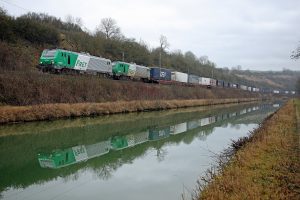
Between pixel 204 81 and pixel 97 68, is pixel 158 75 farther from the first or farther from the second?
pixel 204 81

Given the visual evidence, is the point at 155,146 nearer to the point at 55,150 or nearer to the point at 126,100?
the point at 55,150

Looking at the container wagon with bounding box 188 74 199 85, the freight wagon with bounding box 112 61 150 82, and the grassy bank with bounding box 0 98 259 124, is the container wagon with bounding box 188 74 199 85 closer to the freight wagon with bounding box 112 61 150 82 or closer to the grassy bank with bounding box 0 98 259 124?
the freight wagon with bounding box 112 61 150 82

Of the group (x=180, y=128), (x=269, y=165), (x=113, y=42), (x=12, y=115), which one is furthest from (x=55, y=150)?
(x=113, y=42)

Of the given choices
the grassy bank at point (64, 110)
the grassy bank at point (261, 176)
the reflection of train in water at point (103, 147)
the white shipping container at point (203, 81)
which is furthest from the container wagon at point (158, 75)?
the grassy bank at point (261, 176)

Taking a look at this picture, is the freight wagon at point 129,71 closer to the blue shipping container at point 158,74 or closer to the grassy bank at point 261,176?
the blue shipping container at point 158,74

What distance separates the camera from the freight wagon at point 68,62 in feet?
121

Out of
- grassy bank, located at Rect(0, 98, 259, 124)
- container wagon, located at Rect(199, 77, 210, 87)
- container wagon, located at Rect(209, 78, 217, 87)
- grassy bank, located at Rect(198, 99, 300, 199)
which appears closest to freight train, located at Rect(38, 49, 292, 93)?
grassy bank, located at Rect(0, 98, 259, 124)

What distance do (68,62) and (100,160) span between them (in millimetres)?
24082

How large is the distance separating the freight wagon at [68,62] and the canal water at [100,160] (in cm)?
1075

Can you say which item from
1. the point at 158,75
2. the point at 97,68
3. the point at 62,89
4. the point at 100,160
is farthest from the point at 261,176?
the point at 158,75

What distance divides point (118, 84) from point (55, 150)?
26769mm

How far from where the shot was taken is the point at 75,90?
3644cm

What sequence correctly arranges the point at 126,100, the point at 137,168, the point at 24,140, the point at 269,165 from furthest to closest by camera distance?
the point at 126,100
the point at 24,140
the point at 137,168
the point at 269,165

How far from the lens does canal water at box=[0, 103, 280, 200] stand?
38.6ft
